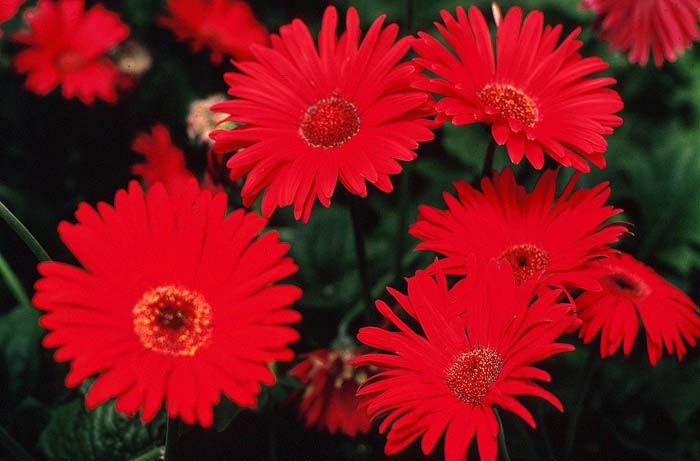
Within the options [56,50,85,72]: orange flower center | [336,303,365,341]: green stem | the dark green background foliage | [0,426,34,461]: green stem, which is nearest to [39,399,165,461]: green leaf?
the dark green background foliage

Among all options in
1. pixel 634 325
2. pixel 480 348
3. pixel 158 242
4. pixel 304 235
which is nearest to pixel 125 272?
pixel 158 242

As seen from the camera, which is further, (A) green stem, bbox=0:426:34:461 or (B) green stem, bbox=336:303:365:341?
(B) green stem, bbox=336:303:365:341

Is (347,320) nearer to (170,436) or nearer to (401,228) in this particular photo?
(401,228)

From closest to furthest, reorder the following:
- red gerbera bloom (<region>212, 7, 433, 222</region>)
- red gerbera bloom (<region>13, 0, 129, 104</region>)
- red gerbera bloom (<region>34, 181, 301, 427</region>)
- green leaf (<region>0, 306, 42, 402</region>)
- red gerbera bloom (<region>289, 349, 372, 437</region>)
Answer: red gerbera bloom (<region>34, 181, 301, 427</region>) → red gerbera bloom (<region>212, 7, 433, 222</region>) → red gerbera bloom (<region>289, 349, 372, 437</region>) → green leaf (<region>0, 306, 42, 402</region>) → red gerbera bloom (<region>13, 0, 129, 104</region>)

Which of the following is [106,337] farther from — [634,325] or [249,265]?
[634,325]

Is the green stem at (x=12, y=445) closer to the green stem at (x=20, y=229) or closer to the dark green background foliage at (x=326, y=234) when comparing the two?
the dark green background foliage at (x=326, y=234)

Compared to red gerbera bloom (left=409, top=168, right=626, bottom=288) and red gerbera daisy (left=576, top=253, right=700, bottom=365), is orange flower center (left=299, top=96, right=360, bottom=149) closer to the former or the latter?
red gerbera bloom (left=409, top=168, right=626, bottom=288)
